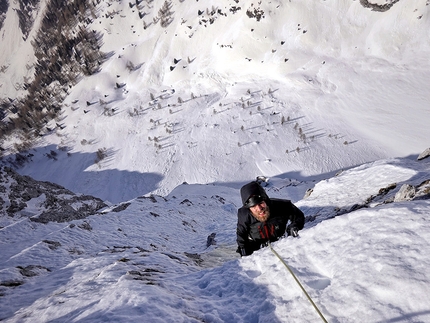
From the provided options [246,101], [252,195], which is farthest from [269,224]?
[246,101]

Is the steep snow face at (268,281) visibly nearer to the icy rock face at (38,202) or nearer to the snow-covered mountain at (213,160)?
the snow-covered mountain at (213,160)

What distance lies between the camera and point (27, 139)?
187 feet

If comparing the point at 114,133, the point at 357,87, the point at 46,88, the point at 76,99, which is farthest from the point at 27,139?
the point at 357,87

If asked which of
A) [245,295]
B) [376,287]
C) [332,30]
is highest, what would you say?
[332,30]

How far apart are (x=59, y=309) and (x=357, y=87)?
1756 inches

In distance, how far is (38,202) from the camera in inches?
639

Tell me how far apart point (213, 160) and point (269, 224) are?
27689 mm

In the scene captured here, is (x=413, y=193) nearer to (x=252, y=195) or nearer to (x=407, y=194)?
(x=407, y=194)

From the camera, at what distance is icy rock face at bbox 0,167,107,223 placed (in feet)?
47.3

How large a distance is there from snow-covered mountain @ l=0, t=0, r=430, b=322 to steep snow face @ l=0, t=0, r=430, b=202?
0.96ft

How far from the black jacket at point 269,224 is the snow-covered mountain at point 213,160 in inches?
20.9

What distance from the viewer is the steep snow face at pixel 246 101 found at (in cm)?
3108

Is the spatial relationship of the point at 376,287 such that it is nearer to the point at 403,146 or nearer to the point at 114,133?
the point at 403,146

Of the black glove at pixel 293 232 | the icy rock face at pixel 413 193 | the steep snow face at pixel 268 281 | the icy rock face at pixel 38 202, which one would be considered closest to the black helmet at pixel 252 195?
the black glove at pixel 293 232
